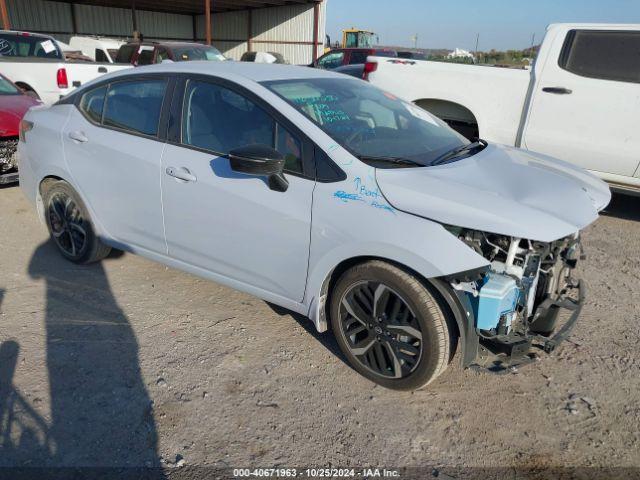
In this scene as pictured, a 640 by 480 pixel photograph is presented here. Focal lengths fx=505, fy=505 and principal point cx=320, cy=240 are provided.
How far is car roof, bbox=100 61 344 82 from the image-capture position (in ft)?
10.8

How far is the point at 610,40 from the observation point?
5285mm

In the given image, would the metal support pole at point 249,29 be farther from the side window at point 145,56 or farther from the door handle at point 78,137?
the door handle at point 78,137

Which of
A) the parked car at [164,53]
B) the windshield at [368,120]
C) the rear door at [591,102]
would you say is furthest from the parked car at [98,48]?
the windshield at [368,120]

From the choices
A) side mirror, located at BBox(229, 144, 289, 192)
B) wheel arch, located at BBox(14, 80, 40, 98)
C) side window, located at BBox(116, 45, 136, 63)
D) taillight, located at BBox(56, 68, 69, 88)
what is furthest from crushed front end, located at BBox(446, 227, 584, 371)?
side window, located at BBox(116, 45, 136, 63)

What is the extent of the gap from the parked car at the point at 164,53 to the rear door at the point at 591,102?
8104 mm

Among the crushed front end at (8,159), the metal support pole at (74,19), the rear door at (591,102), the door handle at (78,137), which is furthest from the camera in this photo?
the metal support pole at (74,19)

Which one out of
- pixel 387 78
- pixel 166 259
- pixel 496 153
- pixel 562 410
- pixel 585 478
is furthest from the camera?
pixel 387 78

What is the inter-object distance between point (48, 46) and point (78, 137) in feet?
26.1

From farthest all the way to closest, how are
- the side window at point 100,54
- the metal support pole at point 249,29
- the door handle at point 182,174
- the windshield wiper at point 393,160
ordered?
the metal support pole at point 249,29 → the side window at point 100,54 → the door handle at point 182,174 → the windshield wiper at point 393,160

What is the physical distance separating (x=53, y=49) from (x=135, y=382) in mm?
9759

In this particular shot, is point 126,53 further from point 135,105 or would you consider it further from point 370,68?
point 135,105

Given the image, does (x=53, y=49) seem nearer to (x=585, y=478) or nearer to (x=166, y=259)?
(x=166, y=259)

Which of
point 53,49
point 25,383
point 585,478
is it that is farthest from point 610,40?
point 53,49

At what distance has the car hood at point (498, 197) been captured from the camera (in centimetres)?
239
